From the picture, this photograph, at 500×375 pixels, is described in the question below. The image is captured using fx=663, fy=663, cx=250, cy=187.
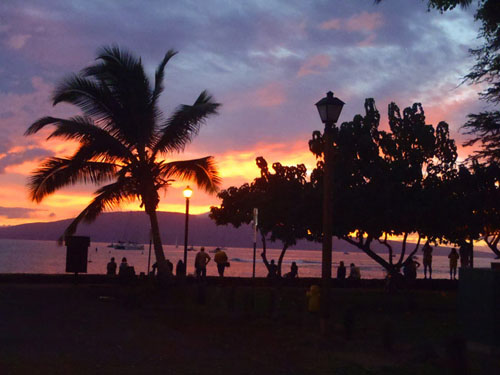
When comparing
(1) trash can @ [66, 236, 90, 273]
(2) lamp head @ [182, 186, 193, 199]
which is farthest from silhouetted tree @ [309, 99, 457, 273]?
(1) trash can @ [66, 236, 90, 273]

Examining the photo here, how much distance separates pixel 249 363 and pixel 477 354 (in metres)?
4.02

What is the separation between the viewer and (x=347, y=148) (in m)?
29.8

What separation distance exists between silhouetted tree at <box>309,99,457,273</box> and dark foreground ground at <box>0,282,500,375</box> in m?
5.10

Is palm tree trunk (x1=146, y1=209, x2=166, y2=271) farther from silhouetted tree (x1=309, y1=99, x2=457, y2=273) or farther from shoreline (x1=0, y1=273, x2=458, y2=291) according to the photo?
silhouetted tree (x1=309, y1=99, x2=457, y2=273)

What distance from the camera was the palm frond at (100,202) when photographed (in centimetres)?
2597

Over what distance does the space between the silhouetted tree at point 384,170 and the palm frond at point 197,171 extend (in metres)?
4.88

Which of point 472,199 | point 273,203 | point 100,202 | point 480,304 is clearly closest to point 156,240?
point 100,202

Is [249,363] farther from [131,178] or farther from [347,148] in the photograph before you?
[347,148]

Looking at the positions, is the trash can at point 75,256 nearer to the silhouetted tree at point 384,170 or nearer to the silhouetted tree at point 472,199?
the silhouetted tree at point 384,170

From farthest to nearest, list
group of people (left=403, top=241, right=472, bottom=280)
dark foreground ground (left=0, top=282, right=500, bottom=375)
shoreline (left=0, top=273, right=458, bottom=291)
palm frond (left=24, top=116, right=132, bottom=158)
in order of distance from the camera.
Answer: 1. group of people (left=403, top=241, right=472, bottom=280)
2. shoreline (left=0, top=273, right=458, bottom=291)
3. palm frond (left=24, top=116, right=132, bottom=158)
4. dark foreground ground (left=0, top=282, right=500, bottom=375)

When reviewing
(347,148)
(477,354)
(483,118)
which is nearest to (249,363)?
(477,354)

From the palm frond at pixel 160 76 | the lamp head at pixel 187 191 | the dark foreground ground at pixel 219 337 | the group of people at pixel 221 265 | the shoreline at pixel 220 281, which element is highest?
the palm frond at pixel 160 76

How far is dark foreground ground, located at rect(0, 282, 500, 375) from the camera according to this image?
10.4 metres

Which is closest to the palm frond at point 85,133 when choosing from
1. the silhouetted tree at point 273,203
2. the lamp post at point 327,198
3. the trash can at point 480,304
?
the silhouetted tree at point 273,203
